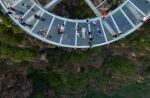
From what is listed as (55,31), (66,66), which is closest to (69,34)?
(55,31)

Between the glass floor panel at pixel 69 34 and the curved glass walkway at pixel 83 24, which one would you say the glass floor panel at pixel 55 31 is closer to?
the curved glass walkway at pixel 83 24

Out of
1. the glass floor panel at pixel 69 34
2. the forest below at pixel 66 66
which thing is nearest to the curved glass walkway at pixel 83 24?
the glass floor panel at pixel 69 34

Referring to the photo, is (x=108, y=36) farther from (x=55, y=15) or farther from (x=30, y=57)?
(x=30, y=57)

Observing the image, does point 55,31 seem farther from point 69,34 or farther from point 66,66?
point 66,66

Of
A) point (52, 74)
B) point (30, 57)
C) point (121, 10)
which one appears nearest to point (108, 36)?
point (121, 10)

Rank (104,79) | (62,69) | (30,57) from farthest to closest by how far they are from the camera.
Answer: (104,79) → (62,69) → (30,57)

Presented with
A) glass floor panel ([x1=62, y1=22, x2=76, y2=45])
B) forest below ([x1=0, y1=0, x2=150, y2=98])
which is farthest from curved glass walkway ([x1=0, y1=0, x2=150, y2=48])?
forest below ([x1=0, y1=0, x2=150, y2=98])
